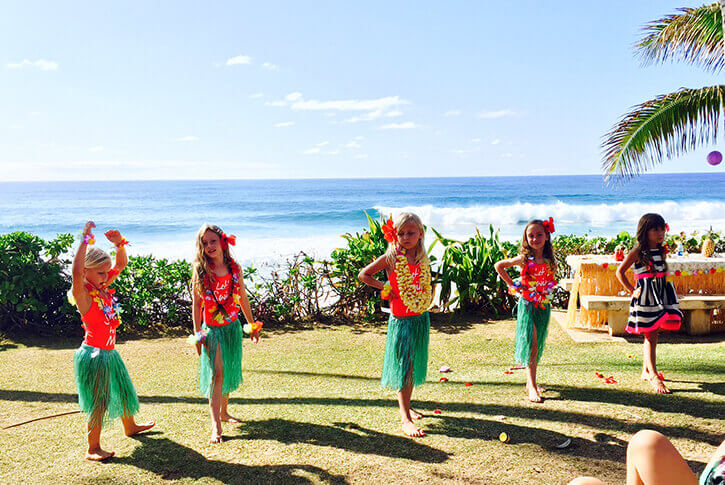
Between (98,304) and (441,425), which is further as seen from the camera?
(441,425)

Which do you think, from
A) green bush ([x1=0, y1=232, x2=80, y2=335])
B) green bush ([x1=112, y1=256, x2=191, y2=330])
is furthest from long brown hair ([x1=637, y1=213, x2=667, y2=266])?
green bush ([x1=0, y1=232, x2=80, y2=335])

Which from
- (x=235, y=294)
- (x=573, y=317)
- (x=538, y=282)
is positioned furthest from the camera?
(x=573, y=317)

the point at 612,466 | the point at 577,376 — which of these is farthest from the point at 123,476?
the point at 577,376

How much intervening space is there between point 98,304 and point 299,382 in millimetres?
2169

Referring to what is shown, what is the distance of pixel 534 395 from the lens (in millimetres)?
4102

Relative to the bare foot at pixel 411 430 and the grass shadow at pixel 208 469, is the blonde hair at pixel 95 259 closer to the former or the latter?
the grass shadow at pixel 208 469

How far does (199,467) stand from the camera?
3137 mm

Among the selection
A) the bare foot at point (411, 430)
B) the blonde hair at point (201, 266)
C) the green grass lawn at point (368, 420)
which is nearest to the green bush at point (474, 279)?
the green grass lawn at point (368, 420)

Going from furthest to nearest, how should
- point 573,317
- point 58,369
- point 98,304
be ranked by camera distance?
point 573,317, point 58,369, point 98,304

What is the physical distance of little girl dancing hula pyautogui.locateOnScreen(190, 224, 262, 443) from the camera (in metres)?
3.58

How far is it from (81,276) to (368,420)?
2.11 metres

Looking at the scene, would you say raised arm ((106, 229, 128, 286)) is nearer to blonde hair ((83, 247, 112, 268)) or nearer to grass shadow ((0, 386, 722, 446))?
blonde hair ((83, 247, 112, 268))

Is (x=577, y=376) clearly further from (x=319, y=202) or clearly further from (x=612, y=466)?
(x=319, y=202)

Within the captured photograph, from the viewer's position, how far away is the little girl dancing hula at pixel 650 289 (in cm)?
442
